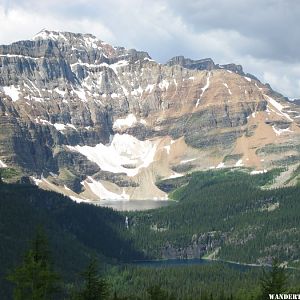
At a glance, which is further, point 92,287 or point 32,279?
point 92,287

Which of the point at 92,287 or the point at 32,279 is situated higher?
the point at 32,279

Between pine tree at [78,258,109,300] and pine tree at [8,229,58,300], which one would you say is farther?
pine tree at [78,258,109,300]

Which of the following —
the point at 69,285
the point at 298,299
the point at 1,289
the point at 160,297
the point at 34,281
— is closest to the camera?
the point at 34,281

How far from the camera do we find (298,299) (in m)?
82.2

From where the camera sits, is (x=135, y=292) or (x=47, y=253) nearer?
(x=47, y=253)

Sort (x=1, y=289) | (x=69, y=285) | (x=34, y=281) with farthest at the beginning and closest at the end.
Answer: (x=69, y=285) < (x=1, y=289) < (x=34, y=281)

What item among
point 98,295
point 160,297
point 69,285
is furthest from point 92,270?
point 69,285

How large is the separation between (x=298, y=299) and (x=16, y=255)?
5041 inches

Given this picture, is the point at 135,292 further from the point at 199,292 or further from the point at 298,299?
the point at 298,299

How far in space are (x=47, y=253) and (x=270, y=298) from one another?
74.8ft

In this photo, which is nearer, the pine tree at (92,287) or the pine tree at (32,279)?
the pine tree at (32,279)

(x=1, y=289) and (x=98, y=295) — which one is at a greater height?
(x=1, y=289)

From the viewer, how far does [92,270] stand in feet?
177

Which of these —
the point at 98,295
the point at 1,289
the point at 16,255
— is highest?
the point at 16,255
